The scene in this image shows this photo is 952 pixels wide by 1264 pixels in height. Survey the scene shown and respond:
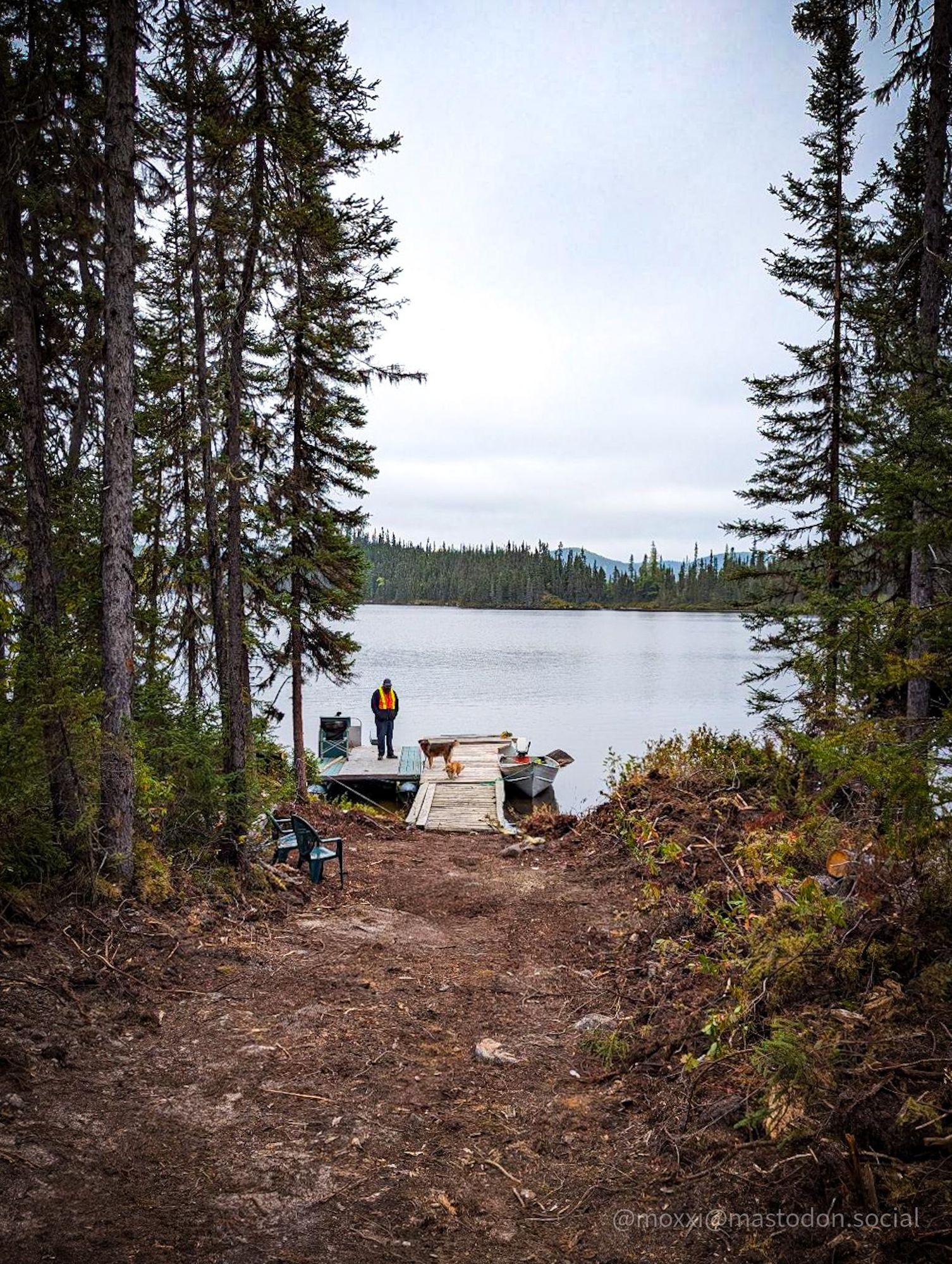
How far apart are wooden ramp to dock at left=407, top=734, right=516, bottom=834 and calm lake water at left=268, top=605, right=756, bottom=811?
2.75 metres

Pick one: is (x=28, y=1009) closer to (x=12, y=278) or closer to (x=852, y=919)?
(x=852, y=919)

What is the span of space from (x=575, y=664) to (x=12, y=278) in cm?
5194

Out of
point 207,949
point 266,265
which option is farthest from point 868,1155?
point 266,265

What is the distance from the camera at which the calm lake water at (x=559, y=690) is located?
96.3 feet

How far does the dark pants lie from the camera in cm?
2161

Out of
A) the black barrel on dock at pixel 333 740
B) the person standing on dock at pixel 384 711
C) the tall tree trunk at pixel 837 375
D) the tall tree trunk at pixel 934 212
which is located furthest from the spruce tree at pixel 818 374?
the black barrel on dock at pixel 333 740

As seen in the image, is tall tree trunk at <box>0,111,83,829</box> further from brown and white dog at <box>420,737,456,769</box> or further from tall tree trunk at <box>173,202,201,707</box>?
brown and white dog at <box>420,737,456,769</box>

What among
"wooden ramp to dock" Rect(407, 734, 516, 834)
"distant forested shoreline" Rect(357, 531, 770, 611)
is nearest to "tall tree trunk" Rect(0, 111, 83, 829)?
"wooden ramp to dock" Rect(407, 734, 516, 834)

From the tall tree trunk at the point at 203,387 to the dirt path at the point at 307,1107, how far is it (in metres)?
3.58

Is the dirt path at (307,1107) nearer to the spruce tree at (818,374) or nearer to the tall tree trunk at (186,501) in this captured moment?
the tall tree trunk at (186,501)

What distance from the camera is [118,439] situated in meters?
6.36

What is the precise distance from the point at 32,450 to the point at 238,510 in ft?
7.22

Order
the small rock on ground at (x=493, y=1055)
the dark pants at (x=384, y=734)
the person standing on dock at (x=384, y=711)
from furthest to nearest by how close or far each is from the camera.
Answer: the dark pants at (x=384, y=734)
the person standing on dock at (x=384, y=711)
the small rock on ground at (x=493, y=1055)

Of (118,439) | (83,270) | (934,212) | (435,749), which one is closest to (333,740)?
(435,749)
